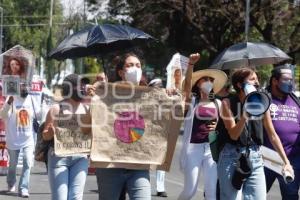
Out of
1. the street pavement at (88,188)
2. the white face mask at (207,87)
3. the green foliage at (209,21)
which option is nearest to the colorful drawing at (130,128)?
the white face mask at (207,87)

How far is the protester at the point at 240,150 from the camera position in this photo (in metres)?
6.35

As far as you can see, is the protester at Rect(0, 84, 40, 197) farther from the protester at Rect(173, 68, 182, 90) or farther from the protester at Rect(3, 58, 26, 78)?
the protester at Rect(173, 68, 182, 90)

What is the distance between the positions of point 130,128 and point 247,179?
3.56ft

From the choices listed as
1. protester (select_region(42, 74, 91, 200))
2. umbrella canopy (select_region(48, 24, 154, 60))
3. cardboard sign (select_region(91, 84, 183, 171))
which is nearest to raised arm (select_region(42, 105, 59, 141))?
protester (select_region(42, 74, 91, 200))

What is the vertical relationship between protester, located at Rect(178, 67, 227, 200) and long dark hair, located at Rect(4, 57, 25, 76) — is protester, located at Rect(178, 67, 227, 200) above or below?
below

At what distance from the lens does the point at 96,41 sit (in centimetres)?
1078

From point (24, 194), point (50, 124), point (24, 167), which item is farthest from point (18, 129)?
point (50, 124)

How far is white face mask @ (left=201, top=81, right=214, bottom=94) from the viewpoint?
29.3 ft

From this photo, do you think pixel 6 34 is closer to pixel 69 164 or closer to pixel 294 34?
pixel 294 34

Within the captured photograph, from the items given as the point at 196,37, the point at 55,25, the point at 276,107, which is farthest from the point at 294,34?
the point at 55,25

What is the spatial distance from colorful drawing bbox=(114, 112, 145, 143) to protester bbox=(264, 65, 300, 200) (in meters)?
2.17

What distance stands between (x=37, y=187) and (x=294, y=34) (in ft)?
89.1

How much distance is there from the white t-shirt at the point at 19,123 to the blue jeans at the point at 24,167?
10cm

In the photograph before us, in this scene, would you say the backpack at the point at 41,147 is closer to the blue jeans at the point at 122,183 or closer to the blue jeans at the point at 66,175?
the blue jeans at the point at 66,175
